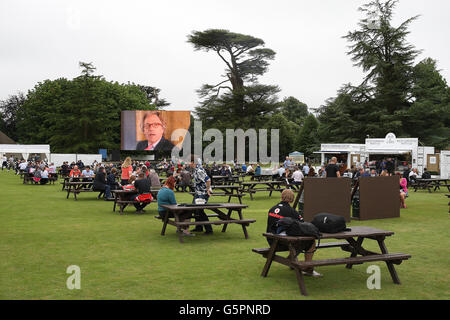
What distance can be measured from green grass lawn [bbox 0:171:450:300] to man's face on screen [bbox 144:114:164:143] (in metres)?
43.0

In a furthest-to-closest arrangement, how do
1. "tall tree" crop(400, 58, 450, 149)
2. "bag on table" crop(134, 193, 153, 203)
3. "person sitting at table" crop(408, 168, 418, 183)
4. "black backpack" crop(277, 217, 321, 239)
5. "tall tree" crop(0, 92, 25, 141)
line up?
1. "tall tree" crop(0, 92, 25, 141)
2. "tall tree" crop(400, 58, 450, 149)
3. "person sitting at table" crop(408, 168, 418, 183)
4. "bag on table" crop(134, 193, 153, 203)
5. "black backpack" crop(277, 217, 321, 239)

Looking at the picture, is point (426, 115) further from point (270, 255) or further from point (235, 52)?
point (270, 255)

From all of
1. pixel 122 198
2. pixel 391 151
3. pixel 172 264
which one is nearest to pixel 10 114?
pixel 391 151

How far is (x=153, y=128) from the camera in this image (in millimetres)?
55031

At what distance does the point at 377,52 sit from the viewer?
1919 inches

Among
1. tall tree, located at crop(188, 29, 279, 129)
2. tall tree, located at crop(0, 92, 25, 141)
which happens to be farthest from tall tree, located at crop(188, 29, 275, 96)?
tall tree, located at crop(0, 92, 25, 141)

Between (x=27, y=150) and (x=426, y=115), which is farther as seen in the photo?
(x=27, y=150)

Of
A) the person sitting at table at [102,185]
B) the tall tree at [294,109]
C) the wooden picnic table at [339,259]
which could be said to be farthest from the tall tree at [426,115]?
the tall tree at [294,109]

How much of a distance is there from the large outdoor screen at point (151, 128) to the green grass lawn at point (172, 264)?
4297 centimetres

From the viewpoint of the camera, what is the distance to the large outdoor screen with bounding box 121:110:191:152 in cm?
5475

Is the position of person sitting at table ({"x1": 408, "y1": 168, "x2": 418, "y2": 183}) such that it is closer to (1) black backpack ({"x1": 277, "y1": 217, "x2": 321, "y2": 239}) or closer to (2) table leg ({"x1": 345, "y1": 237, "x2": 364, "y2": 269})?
(2) table leg ({"x1": 345, "y1": 237, "x2": 364, "y2": 269})

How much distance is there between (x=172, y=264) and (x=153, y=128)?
4886 cm

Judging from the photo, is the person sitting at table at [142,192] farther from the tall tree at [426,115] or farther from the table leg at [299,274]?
the tall tree at [426,115]

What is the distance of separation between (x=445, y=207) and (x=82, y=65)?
5866 centimetres
